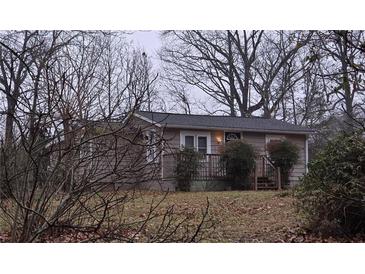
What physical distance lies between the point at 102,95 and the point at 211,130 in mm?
5362

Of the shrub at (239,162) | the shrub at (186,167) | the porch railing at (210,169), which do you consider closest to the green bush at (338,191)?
the shrub at (186,167)

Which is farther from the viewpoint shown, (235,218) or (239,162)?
(239,162)

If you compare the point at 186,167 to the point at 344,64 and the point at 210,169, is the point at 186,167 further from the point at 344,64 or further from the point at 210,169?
the point at 344,64

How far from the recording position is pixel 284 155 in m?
9.00

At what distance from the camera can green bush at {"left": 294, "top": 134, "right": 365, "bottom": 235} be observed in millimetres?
4156

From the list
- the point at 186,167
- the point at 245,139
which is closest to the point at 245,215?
the point at 186,167

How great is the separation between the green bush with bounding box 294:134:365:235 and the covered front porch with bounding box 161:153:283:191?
14.3ft

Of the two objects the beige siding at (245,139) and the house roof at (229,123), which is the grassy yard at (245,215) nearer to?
the house roof at (229,123)

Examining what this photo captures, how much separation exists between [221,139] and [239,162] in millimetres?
984

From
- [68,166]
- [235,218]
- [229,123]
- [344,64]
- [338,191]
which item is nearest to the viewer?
[68,166]

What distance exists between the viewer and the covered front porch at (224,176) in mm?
8969

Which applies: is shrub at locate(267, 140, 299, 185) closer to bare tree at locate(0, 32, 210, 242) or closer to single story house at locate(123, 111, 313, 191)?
single story house at locate(123, 111, 313, 191)
